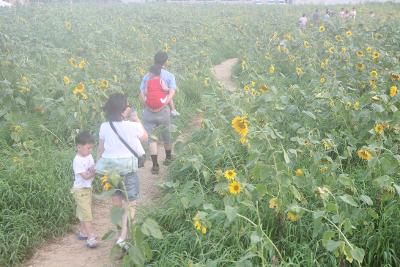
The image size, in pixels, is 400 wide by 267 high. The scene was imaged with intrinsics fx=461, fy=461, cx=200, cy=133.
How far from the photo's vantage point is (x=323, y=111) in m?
5.30

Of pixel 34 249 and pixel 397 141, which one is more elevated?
pixel 397 141

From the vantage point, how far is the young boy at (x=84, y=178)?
12.1ft

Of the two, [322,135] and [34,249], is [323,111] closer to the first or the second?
[322,135]

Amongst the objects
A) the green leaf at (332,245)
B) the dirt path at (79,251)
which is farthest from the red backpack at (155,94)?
the green leaf at (332,245)

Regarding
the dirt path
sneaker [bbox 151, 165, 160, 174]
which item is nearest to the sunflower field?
the dirt path

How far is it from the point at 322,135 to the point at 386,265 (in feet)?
7.74

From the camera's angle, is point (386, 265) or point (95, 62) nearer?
point (386, 265)

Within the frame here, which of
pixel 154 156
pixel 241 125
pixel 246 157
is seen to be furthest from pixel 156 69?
pixel 241 125

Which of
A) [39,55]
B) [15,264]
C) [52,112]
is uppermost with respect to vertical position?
[39,55]

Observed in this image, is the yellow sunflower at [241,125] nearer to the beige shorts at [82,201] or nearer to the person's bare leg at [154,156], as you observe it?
the beige shorts at [82,201]

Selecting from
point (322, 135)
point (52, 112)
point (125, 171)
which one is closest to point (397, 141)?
point (322, 135)

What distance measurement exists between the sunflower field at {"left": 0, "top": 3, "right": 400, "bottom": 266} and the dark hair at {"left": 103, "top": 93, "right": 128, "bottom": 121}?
27.3 inches

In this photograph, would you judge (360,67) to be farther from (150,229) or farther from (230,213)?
(150,229)

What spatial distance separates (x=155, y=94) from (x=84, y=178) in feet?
5.32
